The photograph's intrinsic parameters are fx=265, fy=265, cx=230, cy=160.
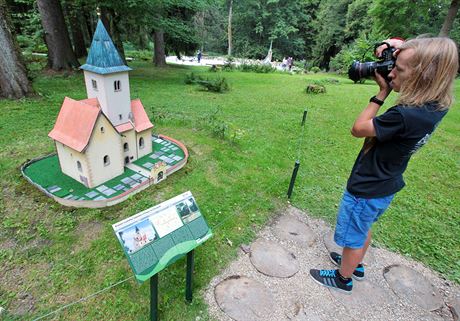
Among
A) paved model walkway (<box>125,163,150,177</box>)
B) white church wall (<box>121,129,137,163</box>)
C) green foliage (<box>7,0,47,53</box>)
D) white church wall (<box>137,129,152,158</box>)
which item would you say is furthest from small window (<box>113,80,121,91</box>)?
green foliage (<box>7,0,47,53</box>)

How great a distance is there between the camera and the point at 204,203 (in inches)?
159

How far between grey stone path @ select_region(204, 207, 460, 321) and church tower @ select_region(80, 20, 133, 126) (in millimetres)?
3035

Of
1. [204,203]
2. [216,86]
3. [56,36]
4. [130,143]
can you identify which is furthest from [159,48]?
[204,203]

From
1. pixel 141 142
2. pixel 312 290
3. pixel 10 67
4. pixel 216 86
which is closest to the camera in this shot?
pixel 312 290

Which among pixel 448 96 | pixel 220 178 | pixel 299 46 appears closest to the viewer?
pixel 448 96

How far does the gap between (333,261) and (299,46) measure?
36370 mm

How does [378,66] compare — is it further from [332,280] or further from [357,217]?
[332,280]

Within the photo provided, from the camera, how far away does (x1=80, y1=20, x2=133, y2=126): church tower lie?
3.94 m

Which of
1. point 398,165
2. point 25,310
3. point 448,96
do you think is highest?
point 448,96

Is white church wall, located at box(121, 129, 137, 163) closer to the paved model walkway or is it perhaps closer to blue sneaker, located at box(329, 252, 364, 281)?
the paved model walkway

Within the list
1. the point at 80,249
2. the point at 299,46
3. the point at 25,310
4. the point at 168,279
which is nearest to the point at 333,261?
the point at 168,279

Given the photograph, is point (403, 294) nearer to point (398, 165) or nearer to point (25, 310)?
point (398, 165)

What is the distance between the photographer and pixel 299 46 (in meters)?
34.8

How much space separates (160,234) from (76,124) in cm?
279
